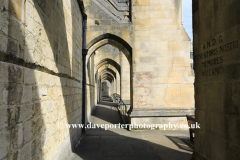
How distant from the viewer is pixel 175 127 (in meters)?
6.95

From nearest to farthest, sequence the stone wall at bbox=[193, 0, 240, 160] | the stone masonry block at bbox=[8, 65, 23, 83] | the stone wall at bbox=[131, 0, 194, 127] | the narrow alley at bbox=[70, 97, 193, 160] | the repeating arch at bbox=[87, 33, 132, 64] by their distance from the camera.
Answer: the stone masonry block at bbox=[8, 65, 23, 83] → the stone wall at bbox=[193, 0, 240, 160] → the narrow alley at bbox=[70, 97, 193, 160] → the stone wall at bbox=[131, 0, 194, 127] → the repeating arch at bbox=[87, 33, 132, 64]

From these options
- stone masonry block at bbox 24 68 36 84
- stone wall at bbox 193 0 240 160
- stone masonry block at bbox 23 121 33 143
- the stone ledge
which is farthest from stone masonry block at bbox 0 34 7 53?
the stone ledge

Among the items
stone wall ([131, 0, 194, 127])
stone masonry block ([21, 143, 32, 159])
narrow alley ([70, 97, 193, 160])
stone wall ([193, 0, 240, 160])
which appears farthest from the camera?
stone wall ([131, 0, 194, 127])

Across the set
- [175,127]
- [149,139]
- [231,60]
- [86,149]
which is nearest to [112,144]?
[86,149]

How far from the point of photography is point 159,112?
6.91 meters

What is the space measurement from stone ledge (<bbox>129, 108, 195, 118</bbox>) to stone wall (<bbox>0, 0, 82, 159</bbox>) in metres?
4.07

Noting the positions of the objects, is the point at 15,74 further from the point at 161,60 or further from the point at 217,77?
the point at 161,60

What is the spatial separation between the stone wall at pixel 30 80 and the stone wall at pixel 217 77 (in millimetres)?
2297

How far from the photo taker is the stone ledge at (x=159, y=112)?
6.84 metres

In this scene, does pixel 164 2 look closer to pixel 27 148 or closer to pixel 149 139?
pixel 149 139

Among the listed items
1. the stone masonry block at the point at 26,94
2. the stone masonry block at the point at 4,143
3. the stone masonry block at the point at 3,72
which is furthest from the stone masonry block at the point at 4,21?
the stone masonry block at the point at 4,143

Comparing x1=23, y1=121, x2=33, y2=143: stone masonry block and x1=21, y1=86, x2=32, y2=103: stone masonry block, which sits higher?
x1=21, y1=86, x2=32, y2=103: stone masonry block

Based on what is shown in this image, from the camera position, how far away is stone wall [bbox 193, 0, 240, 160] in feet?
6.98

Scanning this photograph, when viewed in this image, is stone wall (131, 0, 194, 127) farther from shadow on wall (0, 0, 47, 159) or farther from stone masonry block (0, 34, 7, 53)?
stone masonry block (0, 34, 7, 53)
